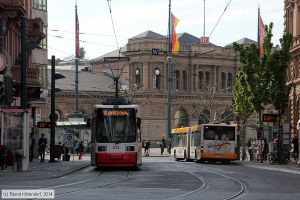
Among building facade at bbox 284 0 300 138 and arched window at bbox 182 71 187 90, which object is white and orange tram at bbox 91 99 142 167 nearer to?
building facade at bbox 284 0 300 138

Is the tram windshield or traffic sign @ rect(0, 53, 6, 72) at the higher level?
traffic sign @ rect(0, 53, 6, 72)

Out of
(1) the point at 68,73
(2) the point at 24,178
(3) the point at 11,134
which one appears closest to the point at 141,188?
(2) the point at 24,178

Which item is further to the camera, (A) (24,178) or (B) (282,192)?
(A) (24,178)

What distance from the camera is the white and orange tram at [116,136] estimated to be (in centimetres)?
3862

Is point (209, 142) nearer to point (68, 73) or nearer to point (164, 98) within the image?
point (164, 98)

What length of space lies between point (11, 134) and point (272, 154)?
2139cm

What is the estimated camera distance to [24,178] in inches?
1222

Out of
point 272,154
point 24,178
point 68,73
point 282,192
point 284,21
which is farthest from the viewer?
point 68,73

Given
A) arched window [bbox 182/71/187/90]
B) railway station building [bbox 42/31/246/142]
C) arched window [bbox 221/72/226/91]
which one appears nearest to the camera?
railway station building [bbox 42/31/246/142]

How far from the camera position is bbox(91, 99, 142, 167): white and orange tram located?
38.6 m

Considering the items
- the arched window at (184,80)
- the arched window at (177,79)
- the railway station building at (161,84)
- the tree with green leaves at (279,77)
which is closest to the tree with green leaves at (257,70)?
the tree with green leaves at (279,77)

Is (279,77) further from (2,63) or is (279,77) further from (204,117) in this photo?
(204,117)

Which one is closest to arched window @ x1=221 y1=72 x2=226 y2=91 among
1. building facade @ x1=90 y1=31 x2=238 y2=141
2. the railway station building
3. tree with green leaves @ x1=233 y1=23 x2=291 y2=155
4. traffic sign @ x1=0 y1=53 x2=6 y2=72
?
the railway station building

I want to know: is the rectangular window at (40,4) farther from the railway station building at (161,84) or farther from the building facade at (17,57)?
the railway station building at (161,84)
